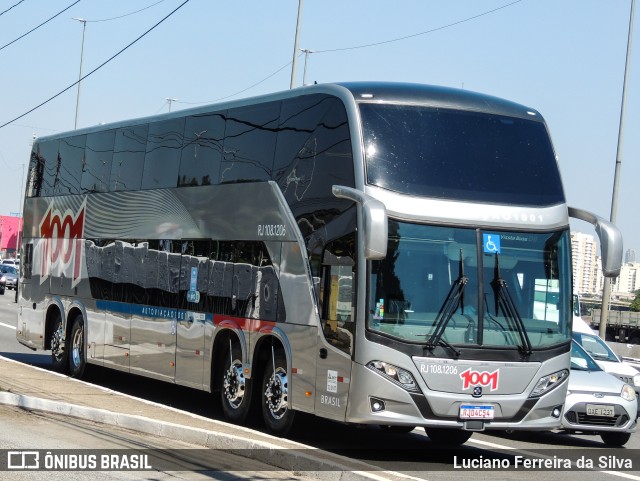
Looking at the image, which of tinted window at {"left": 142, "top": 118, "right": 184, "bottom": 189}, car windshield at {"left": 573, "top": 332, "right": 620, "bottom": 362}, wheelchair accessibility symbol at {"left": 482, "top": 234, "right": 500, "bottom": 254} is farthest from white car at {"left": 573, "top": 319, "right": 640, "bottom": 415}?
wheelchair accessibility symbol at {"left": 482, "top": 234, "right": 500, "bottom": 254}

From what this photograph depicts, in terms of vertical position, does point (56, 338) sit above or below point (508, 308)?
below

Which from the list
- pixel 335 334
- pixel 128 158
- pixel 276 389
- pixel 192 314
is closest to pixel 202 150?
pixel 192 314

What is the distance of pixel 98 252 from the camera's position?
65.4 feet

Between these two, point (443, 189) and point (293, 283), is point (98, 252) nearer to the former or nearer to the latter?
point (293, 283)

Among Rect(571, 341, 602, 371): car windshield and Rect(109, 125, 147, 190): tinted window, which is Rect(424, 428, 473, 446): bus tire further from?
Rect(109, 125, 147, 190): tinted window

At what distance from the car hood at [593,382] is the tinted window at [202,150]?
577 centimetres

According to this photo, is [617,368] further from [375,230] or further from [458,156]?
[375,230]

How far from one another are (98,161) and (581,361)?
29.2 feet

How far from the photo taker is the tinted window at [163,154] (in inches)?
688

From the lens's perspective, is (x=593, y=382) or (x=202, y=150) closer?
Answer: (x=593, y=382)

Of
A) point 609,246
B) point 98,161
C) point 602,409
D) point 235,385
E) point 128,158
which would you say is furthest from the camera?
point 98,161

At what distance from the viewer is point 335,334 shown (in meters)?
12.8

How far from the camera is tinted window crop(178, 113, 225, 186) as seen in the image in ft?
53.4

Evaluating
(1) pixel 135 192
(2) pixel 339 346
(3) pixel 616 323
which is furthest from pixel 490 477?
(3) pixel 616 323
